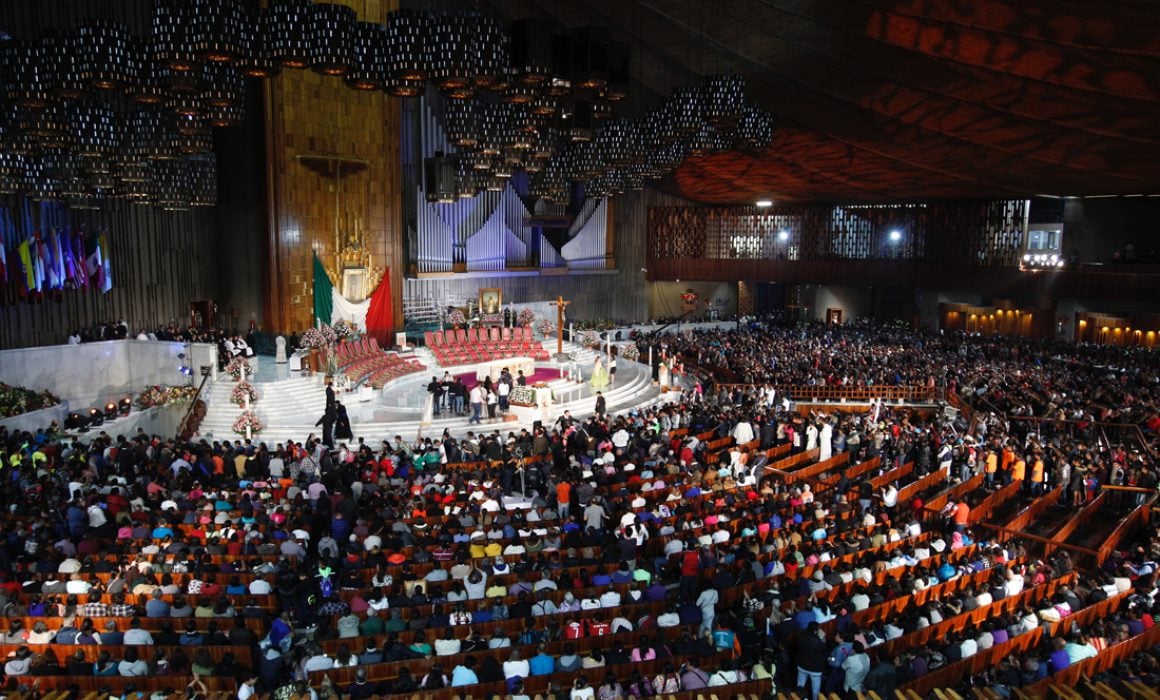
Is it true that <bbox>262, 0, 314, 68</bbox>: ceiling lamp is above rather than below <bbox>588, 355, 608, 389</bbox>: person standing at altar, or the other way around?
above

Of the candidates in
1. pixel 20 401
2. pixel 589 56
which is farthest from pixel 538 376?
pixel 20 401

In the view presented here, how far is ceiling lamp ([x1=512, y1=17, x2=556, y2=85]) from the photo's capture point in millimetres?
13305

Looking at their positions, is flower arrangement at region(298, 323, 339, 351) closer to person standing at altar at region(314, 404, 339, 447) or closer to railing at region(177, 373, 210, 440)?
railing at region(177, 373, 210, 440)

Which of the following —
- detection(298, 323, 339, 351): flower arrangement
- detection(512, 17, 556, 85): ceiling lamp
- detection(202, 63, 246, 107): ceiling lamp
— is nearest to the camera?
detection(512, 17, 556, 85): ceiling lamp

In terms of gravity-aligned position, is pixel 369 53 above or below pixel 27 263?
above

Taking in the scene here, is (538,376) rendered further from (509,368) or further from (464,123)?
(464,123)

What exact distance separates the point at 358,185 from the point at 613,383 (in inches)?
400

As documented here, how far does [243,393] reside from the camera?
18.3m

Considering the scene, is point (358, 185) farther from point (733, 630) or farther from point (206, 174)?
point (733, 630)

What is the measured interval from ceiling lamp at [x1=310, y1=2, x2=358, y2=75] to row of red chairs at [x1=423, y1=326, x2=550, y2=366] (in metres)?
12.1

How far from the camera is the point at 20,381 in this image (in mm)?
20266

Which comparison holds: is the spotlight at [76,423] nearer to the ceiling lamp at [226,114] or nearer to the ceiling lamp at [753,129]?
the ceiling lamp at [226,114]

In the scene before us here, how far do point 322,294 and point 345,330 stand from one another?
89.6 inches

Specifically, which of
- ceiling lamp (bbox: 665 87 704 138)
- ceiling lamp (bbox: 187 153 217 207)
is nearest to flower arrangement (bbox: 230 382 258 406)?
ceiling lamp (bbox: 187 153 217 207)
